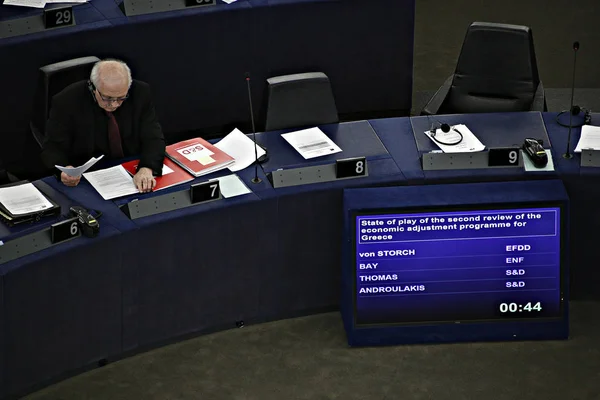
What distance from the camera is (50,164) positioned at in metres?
6.87

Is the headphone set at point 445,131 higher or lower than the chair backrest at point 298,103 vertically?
lower

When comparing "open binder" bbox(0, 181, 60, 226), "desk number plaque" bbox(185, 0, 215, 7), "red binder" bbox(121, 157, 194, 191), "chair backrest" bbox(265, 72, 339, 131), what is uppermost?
"desk number plaque" bbox(185, 0, 215, 7)

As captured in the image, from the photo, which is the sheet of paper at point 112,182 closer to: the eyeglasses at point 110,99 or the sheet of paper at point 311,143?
the eyeglasses at point 110,99

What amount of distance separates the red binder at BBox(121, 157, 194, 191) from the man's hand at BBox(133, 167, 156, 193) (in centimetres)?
4

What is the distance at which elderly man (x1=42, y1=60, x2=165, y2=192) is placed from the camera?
6.67 m

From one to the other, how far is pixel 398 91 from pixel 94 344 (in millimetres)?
3418

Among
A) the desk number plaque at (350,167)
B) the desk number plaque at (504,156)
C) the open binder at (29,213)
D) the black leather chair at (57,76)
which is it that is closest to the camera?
the open binder at (29,213)

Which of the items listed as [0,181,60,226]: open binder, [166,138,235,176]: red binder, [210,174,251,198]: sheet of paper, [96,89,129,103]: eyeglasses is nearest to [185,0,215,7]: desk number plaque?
[166,138,235,176]: red binder

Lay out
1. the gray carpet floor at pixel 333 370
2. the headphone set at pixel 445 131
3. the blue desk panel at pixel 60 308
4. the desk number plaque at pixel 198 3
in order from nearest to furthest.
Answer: the blue desk panel at pixel 60 308 < the gray carpet floor at pixel 333 370 < the headphone set at pixel 445 131 < the desk number plaque at pixel 198 3

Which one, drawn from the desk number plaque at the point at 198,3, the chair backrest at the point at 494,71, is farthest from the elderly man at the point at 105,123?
the chair backrest at the point at 494,71

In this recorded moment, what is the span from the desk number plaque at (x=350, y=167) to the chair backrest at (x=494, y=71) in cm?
161

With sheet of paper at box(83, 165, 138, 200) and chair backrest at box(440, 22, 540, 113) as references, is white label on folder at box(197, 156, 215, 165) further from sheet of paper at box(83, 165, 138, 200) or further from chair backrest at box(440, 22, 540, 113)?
chair backrest at box(440, 22, 540, 113)

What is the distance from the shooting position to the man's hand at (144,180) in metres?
6.52

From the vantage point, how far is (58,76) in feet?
24.4
